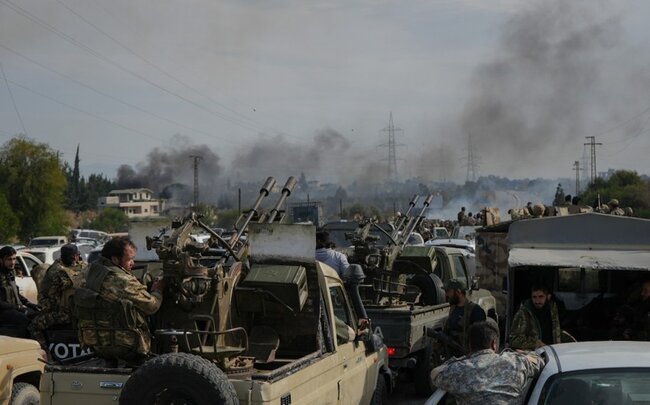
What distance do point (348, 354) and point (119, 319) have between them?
78.5 inches

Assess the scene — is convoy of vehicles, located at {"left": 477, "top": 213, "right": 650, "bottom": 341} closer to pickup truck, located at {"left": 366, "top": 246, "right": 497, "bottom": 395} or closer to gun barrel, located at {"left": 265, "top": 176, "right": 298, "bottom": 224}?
pickup truck, located at {"left": 366, "top": 246, "right": 497, "bottom": 395}

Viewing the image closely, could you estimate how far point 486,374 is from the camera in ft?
17.4

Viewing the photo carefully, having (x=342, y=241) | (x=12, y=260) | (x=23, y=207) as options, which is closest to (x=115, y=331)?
(x=12, y=260)

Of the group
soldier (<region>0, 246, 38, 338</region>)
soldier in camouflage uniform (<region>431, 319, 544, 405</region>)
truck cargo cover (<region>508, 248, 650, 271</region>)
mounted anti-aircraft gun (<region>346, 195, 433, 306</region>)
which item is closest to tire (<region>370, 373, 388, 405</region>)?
truck cargo cover (<region>508, 248, 650, 271</region>)

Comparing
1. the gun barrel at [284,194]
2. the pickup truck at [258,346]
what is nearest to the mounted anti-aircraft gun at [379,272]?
the gun barrel at [284,194]

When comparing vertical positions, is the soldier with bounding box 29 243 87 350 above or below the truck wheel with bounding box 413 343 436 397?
above

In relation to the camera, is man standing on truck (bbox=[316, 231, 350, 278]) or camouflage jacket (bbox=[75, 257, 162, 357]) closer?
camouflage jacket (bbox=[75, 257, 162, 357])

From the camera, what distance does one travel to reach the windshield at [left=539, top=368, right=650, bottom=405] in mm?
5227

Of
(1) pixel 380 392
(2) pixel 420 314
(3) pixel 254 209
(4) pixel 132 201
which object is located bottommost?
(1) pixel 380 392

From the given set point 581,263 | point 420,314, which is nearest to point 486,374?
point 581,263

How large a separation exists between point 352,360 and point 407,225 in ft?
25.3

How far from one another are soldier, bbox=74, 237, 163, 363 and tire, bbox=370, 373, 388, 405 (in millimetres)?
2461

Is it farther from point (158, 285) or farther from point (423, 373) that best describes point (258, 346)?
point (423, 373)

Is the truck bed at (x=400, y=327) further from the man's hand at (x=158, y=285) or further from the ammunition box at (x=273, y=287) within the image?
the man's hand at (x=158, y=285)
